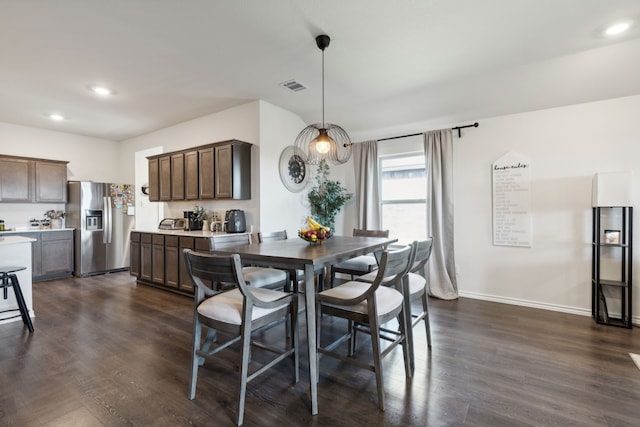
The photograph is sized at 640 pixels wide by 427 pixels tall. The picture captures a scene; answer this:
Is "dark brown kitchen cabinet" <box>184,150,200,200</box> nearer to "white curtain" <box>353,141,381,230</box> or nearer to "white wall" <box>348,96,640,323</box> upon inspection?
"white curtain" <box>353,141,381,230</box>

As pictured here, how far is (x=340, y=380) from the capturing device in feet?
7.16

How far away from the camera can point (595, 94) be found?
333 cm

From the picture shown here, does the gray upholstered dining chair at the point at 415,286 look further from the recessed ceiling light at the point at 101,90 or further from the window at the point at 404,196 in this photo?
the recessed ceiling light at the point at 101,90

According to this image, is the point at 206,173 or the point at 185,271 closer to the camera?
the point at 185,271

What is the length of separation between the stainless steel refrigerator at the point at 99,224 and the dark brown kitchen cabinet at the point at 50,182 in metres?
0.14

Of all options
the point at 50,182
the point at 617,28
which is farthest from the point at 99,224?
the point at 617,28

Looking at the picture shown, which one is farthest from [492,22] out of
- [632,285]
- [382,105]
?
[632,285]

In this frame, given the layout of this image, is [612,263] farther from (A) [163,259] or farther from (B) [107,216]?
(B) [107,216]

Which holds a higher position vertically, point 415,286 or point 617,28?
point 617,28

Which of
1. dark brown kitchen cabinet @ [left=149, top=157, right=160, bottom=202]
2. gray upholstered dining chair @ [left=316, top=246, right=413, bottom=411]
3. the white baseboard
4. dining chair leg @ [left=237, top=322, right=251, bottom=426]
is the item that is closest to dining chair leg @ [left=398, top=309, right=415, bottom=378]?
gray upholstered dining chair @ [left=316, top=246, right=413, bottom=411]

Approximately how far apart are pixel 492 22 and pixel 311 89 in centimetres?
205

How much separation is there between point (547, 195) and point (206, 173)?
14.8 ft

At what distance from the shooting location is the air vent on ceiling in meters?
3.62

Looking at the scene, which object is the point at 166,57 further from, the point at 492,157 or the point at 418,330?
the point at 492,157
